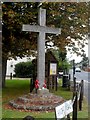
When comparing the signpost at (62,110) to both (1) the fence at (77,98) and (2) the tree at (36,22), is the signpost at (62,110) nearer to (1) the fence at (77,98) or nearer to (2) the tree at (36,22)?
(1) the fence at (77,98)

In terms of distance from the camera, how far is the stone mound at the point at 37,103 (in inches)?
442

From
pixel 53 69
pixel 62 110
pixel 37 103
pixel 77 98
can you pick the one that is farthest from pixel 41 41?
pixel 62 110

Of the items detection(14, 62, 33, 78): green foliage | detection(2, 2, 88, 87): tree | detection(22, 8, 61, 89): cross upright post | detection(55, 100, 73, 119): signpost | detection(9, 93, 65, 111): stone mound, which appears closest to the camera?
detection(55, 100, 73, 119): signpost

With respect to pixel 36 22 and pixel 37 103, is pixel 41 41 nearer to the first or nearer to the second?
pixel 37 103

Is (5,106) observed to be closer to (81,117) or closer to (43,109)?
(43,109)

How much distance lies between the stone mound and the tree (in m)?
5.59

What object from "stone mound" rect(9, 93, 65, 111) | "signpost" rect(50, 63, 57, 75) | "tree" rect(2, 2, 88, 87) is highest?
"tree" rect(2, 2, 88, 87)

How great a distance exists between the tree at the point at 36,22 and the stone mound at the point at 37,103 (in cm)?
559

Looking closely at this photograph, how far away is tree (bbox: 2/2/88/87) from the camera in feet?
55.5

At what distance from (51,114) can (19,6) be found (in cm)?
815

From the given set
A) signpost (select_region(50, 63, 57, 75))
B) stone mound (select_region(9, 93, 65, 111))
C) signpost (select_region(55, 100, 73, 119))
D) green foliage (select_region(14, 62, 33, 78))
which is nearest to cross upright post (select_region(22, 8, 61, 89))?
stone mound (select_region(9, 93, 65, 111))

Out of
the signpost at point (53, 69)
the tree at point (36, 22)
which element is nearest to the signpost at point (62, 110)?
the tree at point (36, 22)

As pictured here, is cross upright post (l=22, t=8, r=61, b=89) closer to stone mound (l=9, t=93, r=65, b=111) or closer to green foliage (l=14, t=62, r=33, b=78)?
stone mound (l=9, t=93, r=65, b=111)

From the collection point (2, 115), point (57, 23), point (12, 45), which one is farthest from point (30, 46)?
point (2, 115)
